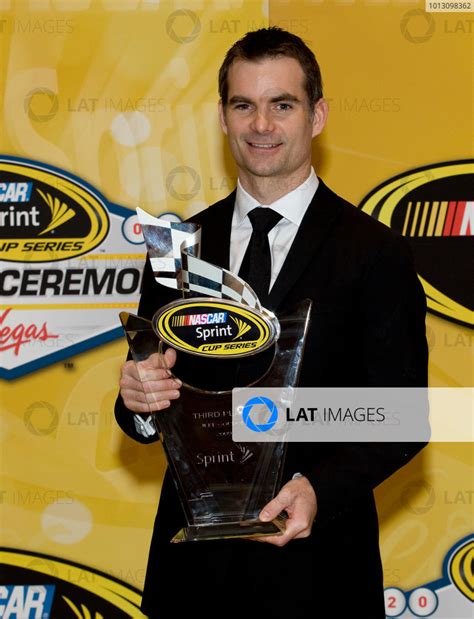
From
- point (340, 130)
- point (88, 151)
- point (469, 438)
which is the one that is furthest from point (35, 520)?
point (340, 130)

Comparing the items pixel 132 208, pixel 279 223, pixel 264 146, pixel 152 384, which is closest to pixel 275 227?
pixel 279 223

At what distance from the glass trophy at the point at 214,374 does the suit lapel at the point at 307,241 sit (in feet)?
0.32

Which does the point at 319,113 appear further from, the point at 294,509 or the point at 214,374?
the point at 294,509

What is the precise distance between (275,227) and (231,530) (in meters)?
0.54

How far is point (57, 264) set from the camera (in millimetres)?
2709

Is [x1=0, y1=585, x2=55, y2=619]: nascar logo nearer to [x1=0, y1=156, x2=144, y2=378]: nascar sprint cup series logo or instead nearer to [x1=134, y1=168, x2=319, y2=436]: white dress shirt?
[x1=0, y1=156, x2=144, y2=378]: nascar sprint cup series logo

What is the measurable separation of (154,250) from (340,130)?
1412mm

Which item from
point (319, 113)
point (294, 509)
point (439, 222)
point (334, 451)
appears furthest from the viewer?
point (439, 222)

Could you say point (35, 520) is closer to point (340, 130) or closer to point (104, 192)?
point (104, 192)

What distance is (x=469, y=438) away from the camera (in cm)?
267

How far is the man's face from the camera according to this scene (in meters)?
1.60

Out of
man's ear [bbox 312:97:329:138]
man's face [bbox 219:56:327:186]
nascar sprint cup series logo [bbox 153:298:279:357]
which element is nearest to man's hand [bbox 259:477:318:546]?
nascar sprint cup series logo [bbox 153:298:279:357]

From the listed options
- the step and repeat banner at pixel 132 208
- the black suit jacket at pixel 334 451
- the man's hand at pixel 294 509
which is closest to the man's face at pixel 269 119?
the black suit jacket at pixel 334 451

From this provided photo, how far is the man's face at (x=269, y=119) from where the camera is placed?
160cm
